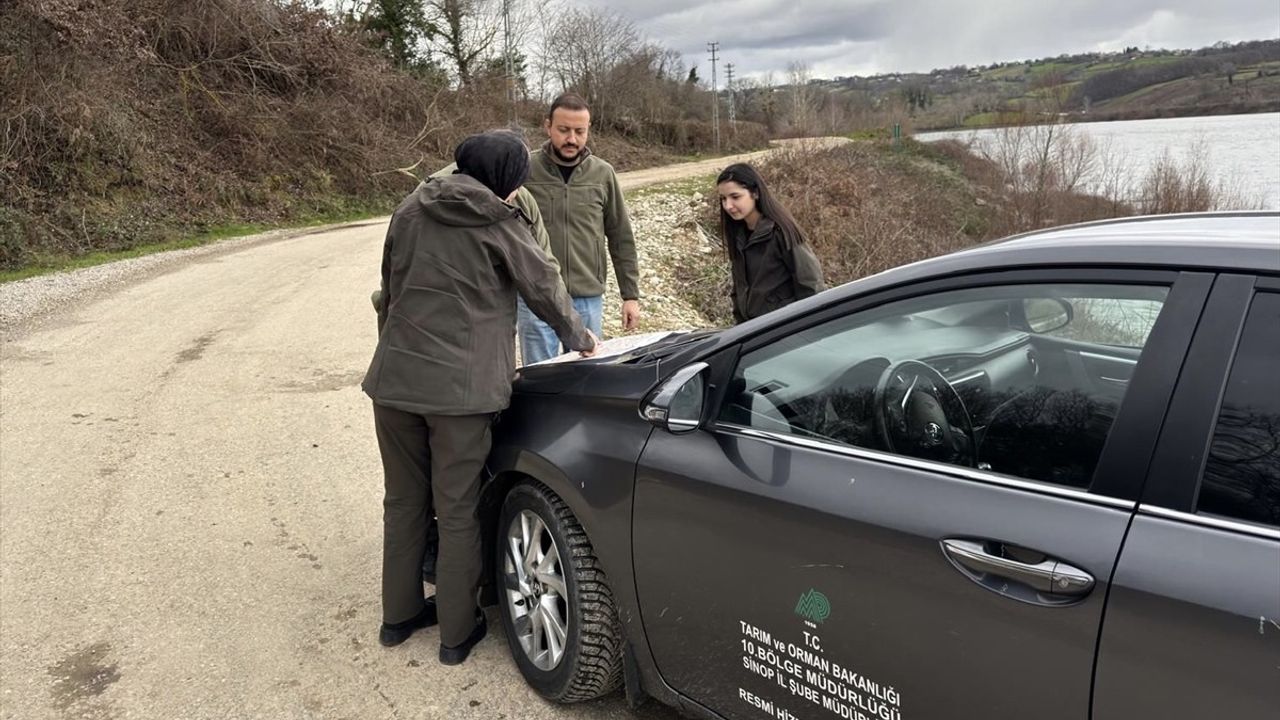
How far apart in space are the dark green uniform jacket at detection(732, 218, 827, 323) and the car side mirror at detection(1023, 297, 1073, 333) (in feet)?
7.49

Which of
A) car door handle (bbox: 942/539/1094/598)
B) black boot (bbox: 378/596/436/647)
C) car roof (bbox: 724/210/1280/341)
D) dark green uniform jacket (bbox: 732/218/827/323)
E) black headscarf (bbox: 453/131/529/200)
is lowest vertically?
black boot (bbox: 378/596/436/647)

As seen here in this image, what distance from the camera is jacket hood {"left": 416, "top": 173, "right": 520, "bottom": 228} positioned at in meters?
2.95

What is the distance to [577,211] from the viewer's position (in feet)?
15.9

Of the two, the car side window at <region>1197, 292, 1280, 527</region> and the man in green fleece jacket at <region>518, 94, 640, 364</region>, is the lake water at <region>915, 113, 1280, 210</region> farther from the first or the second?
the car side window at <region>1197, 292, 1280, 527</region>

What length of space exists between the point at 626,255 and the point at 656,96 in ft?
161

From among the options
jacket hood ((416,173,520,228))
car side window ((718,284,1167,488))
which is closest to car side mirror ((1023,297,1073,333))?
car side window ((718,284,1167,488))

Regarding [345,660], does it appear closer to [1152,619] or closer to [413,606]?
[413,606]

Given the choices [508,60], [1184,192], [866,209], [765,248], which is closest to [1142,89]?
A: [1184,192]

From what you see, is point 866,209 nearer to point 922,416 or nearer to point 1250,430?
point 922,416

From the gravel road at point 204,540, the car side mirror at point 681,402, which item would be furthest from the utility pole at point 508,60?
the car side mirror at point 681,402

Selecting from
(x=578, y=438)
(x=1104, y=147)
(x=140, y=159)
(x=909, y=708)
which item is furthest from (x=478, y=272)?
(x=1104, y=147)

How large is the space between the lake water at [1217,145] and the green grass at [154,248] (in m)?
34.0

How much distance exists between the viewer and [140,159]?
19.3 meters

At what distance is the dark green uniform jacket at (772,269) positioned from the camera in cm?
434
